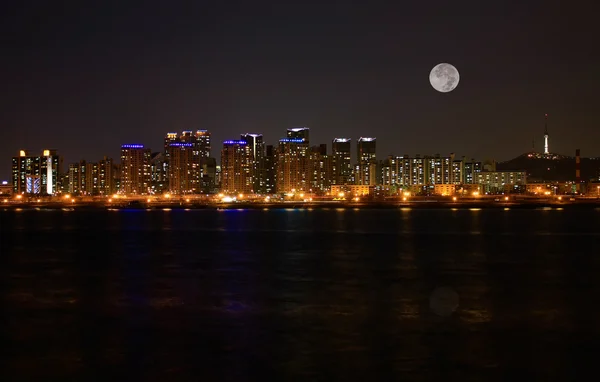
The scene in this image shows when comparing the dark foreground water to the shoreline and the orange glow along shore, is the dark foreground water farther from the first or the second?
the orange glow along shore

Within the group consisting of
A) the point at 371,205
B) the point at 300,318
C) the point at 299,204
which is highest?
the point at 299,204

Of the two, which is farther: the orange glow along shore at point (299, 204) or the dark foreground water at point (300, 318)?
the orange glow along shore at point (299, 204)

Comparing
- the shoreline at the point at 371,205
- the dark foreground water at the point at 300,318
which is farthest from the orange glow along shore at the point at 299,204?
the dark foreground water at the point at 300,318

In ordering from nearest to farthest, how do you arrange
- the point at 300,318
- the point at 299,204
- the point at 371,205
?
the point at 300,318
the point at 371,205
the point at 299,204

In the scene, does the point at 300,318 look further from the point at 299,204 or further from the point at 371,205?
the point at 299,204

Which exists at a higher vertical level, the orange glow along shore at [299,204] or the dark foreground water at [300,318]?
the orange glow along shore at [299,204]

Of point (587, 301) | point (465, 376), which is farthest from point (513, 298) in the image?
point (465, 376)

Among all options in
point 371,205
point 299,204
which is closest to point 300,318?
point 371,205

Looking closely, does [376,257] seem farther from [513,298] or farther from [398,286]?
[513,298]

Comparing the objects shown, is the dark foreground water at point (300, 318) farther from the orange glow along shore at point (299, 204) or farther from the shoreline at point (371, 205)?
the orange glow along shore at point (299, 204)
